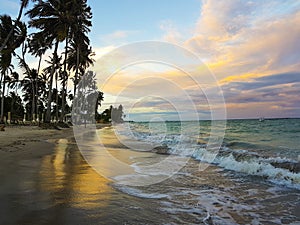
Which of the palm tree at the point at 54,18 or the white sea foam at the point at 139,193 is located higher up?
the palm tree at the point at 54,18

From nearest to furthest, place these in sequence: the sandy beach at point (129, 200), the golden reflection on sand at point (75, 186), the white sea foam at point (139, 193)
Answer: the sandy beach at point (129, 200) < the golden reflection on sand at point (75, 186) < the white sea foam at point (139, 193)

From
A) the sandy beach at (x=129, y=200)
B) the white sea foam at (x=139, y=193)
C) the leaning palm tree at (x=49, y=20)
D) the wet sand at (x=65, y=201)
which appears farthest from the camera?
the leaning palm tree at (x=49, y=20)

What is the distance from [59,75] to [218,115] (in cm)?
4223

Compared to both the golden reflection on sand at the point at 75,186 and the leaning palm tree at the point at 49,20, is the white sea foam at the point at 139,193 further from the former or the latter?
the leaning palm tree at the point at 49,20

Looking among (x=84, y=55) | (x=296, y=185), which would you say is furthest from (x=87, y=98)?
(x=296, y=185)

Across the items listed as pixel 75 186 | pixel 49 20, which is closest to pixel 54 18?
pixel 49 20

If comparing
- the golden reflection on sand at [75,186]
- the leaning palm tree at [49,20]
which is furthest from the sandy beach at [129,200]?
the leaning palm tree at [49,20]

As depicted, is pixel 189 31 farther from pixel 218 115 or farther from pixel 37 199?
pixel 37 199

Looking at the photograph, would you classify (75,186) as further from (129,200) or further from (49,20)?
(49,20)

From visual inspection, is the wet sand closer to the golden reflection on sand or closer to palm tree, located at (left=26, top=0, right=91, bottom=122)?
the golden reflection on sand

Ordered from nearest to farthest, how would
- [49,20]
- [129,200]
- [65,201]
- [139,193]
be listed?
1. [65,201]
2. [129,200]
3. [139,193]
4. [49,20]

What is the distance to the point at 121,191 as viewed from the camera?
571 cm

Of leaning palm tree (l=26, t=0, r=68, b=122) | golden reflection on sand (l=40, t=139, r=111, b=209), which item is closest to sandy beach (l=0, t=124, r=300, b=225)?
golden reflection on sand (l=40, t=139, r=111, b=209)

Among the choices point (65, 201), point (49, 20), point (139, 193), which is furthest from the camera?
point (49, 20)
